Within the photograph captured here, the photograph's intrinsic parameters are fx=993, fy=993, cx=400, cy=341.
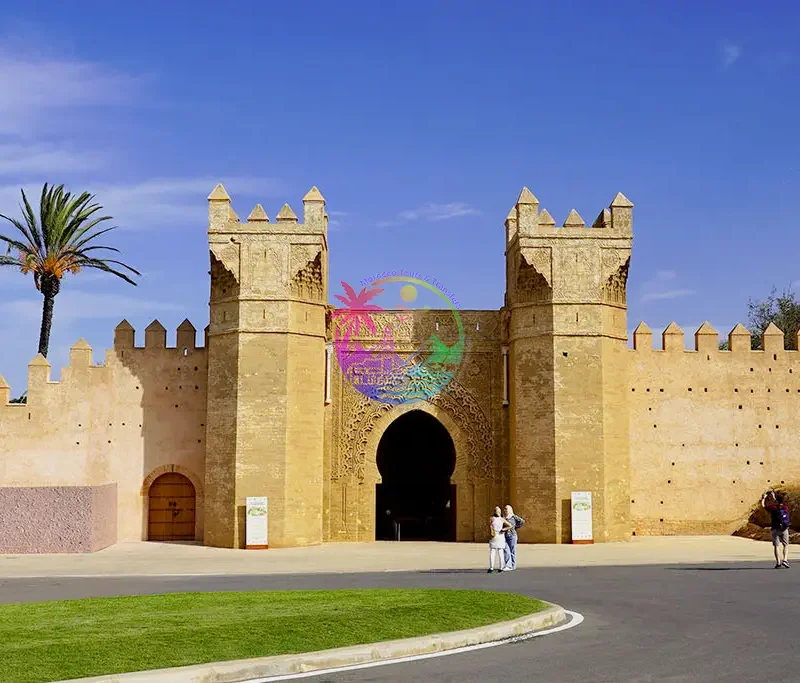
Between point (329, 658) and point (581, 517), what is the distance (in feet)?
50.4

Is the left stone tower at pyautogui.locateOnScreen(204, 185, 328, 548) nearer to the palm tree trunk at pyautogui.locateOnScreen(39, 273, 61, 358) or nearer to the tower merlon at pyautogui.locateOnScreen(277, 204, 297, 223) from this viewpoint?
the tower merlon at pyautogui.locateOnScreen(277, 204, 297, 223)

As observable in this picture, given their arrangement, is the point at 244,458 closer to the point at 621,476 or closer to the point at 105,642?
the point at 621,476

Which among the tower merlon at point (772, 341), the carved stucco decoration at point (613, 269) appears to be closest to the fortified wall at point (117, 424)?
the carved stucco decoration at point (613, 269)

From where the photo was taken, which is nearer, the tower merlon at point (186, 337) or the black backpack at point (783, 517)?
the black backpack at point (783, 517)

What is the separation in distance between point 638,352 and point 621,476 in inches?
129

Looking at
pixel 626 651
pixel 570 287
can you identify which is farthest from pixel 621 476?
pixel 626 651

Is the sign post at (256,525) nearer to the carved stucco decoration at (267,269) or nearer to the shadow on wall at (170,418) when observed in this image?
the shadow on wall at (170,418)

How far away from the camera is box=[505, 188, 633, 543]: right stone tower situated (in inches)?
896

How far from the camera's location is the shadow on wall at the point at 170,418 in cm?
2436

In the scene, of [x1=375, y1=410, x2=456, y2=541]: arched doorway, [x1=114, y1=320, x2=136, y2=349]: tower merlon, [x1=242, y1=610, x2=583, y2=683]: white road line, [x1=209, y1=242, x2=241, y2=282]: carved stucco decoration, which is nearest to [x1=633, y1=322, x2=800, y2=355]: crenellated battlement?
[x1=375, y1=410, x2=456, y2=541]: arched doorway

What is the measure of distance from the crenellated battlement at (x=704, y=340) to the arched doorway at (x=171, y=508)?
1169 cm

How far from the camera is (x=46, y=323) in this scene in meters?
28.9

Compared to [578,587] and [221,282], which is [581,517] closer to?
[578,587]

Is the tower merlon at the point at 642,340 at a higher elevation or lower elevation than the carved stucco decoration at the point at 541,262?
lower
